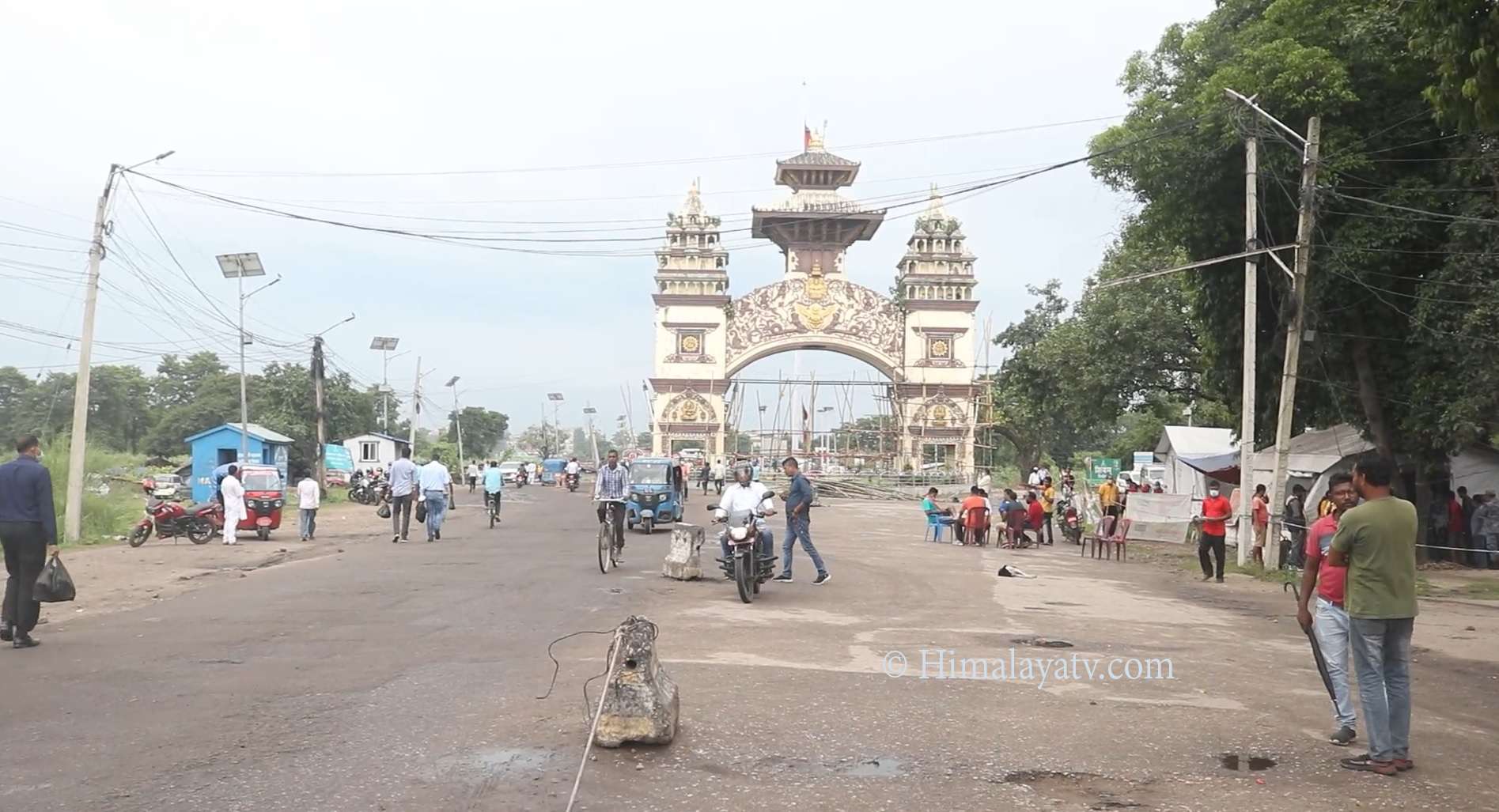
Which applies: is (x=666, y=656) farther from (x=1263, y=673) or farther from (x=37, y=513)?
(x=37, y=513)

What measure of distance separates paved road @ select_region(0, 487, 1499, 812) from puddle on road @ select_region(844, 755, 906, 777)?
20 mm

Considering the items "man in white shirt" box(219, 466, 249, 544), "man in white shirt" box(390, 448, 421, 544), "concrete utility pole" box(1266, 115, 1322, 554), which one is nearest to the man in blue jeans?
"concrete utility pole" box(1266, 115, 1322, 554)

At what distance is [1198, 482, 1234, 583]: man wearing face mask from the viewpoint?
55.4ft

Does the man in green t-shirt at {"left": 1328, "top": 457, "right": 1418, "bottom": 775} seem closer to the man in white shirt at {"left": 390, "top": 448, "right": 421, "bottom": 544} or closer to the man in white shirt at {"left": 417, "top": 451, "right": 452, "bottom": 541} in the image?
the man in white shirt at {"left": 417, "top": 451, "right": 452, "bottom": 541}

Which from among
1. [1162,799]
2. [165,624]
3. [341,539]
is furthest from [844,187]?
[1162,799]

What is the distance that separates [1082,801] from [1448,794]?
1.75 meters

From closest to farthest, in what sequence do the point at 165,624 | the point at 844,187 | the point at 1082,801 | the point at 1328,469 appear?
the point at 1082,801 < the point at 165,624 < the point at 1328,469 < the point at 844,187

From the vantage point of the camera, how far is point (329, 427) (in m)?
70.0

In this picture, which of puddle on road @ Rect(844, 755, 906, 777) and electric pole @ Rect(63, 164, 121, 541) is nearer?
puddle on road @ Rect(844, 755, 906, 777)

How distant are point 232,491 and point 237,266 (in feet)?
58.4

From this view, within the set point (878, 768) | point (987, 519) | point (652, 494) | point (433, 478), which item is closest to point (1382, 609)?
point (878, 768)

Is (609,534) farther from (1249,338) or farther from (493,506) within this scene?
(493,506)

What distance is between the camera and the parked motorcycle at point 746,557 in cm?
1241

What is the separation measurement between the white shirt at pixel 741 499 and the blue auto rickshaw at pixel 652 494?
11.7m
